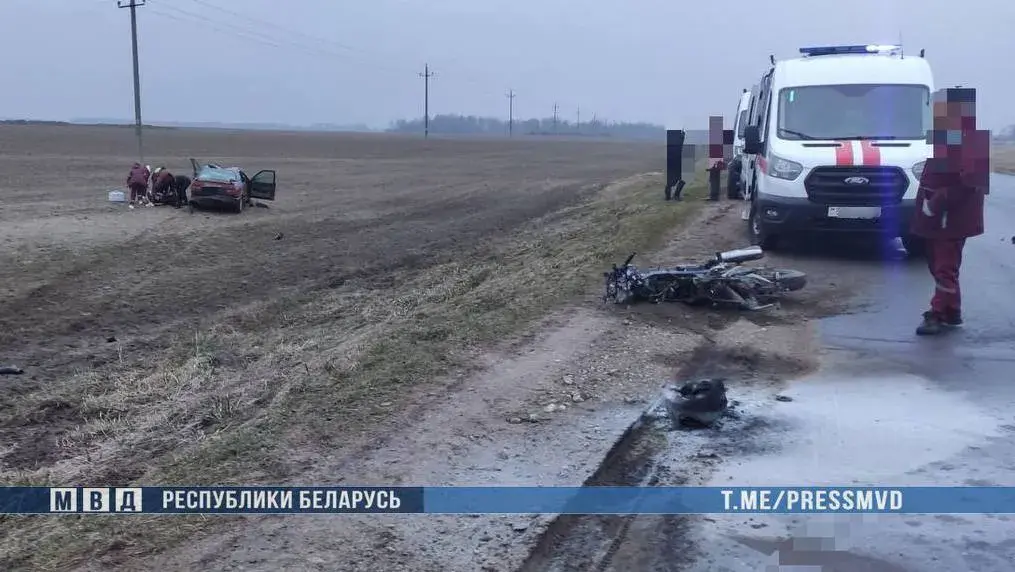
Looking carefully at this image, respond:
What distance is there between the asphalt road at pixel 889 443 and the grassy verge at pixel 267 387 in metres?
2.41

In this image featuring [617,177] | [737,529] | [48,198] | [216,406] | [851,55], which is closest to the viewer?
[737,529]

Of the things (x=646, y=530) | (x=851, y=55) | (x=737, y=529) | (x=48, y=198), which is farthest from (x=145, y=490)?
(x=48, y=198)

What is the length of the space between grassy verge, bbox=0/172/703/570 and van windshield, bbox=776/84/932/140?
2.70m

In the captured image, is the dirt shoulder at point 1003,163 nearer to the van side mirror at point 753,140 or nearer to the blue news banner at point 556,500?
the van side mirror at point 753,140

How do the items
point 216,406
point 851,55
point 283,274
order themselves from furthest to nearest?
point 283,274, point 851,55, point 216,406

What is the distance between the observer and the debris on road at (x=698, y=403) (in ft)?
19.6

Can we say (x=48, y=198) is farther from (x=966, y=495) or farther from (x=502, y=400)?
(x=966, y=495)

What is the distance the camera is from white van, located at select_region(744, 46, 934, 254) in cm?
1202

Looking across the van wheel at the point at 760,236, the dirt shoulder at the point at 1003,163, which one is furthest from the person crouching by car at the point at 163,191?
the dirt shoulder at the point at 1003,163

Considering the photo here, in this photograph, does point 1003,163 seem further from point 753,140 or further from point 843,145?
point 843,145

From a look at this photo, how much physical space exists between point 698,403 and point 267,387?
11.3 feet

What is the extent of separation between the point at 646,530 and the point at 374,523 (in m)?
1.29

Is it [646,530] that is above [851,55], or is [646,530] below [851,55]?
below

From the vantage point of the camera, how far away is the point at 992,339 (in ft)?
26.8
